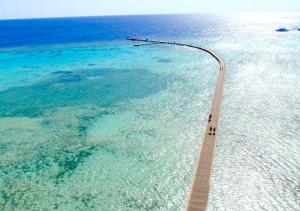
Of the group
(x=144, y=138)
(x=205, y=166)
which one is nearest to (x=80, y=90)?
(x=144, y=138)

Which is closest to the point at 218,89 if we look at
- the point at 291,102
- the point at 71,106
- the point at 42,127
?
the point at 291,102

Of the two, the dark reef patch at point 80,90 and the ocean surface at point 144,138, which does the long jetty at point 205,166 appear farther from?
the dark reef patch at point 80,90

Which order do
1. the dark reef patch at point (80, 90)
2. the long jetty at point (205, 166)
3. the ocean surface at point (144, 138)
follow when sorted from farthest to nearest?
the dark reef patch at point (80, 90) → the ocean surface at point (144, 138) → the long jetty at point (205, 166)

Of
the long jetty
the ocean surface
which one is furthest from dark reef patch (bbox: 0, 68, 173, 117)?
the long jetty

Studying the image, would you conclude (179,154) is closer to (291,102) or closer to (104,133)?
(104,133)

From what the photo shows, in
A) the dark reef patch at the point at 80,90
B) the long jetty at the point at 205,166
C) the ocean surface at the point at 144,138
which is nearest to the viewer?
the long jetty at the point at 205,166

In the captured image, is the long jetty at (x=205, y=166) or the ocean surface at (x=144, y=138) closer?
the long jetty at (x=205, y=166)

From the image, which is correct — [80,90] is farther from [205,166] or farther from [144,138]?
[205,166]

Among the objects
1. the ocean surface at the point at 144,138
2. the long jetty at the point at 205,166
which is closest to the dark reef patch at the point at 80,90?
the ocean surface at the point at 144,138
